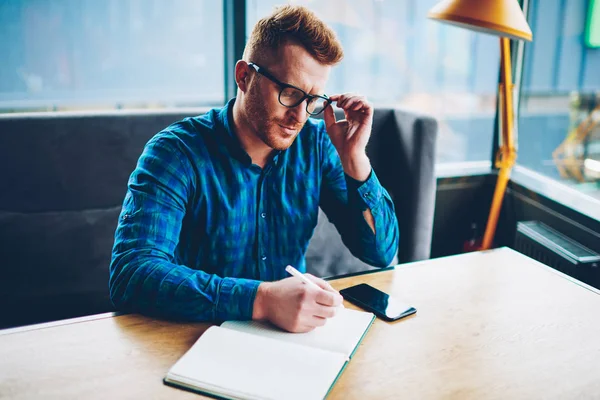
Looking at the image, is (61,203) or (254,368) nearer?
(254,368)

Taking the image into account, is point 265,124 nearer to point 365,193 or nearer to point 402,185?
point 365,193

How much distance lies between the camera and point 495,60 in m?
3.04

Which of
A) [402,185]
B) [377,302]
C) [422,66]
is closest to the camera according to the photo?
[377,302]

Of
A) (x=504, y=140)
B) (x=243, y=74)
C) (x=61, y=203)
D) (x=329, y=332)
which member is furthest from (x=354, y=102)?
(x=504, y=140)

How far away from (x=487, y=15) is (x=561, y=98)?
1545 millimetres

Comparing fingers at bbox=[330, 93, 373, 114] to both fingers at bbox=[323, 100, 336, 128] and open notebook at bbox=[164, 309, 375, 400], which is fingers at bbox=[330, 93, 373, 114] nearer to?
fingers at bbox=[323, 100, 336, 128]

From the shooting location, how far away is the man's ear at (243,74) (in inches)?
54.9

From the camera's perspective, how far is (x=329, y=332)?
3.35 feet

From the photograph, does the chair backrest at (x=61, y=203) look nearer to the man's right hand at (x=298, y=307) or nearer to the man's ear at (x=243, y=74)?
the man's ear at (x=243, y=74)

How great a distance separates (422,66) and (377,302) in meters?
2.30

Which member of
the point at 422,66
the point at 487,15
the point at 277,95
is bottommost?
the point at 277,95

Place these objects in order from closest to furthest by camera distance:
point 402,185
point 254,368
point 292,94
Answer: point 254,368 < point 292,94 < point 402,185

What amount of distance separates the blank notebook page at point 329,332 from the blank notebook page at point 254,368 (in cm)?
4

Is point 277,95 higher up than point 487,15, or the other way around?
point 487,15
